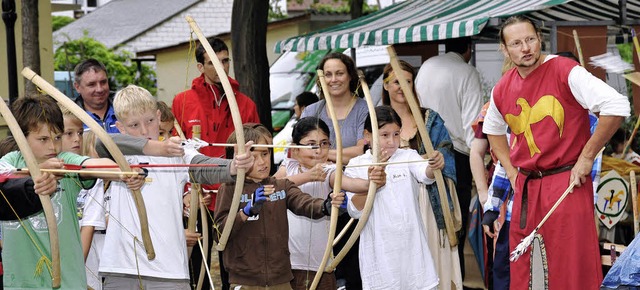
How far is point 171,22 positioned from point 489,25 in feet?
97.0

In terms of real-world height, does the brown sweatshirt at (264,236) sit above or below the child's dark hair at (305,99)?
below

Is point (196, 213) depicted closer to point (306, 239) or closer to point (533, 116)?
point (306, 239)

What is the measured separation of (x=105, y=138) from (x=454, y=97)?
10.2 ft

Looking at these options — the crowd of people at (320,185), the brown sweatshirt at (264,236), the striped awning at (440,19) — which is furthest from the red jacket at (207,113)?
the striped awning at (440,19)

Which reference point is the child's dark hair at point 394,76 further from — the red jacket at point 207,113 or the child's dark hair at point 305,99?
the child's dark hair at point 305,99

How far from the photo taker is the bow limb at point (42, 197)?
5.07 m

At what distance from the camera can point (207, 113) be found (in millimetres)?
7316

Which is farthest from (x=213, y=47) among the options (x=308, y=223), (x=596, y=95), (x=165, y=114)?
Result: (x=596, y=95)

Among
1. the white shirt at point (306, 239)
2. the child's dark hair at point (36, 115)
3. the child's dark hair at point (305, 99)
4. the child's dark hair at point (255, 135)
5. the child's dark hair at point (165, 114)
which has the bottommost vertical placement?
the white shirt at point (306, 239)

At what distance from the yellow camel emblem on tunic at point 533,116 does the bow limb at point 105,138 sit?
198cm

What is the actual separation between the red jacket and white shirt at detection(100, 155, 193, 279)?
1328mm

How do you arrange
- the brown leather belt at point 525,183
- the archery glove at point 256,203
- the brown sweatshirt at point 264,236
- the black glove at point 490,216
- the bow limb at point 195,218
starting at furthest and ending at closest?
the bow limb at point 195,218 < the black glove at point 490,216 < the brown sweatshirt at point 264,236 < the archery glove at point 256,203 < the brown leather belt at point 525,183

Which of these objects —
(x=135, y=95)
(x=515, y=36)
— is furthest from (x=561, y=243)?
(x=135, y=95)

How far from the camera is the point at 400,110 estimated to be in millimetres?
6926
